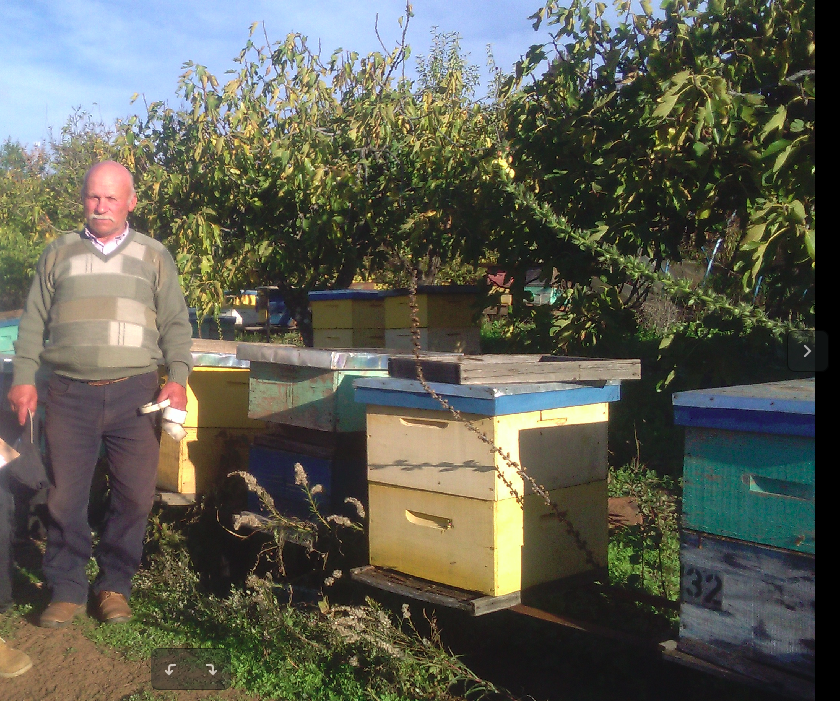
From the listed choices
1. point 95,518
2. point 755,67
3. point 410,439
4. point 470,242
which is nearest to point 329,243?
point 470,242

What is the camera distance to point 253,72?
7.33 meters

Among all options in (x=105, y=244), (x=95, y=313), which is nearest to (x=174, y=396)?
(x=95, y=313)

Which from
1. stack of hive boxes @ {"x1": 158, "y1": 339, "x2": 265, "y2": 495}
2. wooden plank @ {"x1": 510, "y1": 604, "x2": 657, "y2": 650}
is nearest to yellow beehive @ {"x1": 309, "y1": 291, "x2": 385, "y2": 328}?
stack of hive boxes @ {"x1": 158, "y1": 339, "x2": 265, "y2": 495}

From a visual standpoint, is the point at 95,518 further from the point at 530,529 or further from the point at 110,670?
the point at 530,529

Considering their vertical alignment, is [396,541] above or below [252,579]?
above

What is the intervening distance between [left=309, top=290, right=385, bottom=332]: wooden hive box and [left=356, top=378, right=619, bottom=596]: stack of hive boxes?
348 centimetres

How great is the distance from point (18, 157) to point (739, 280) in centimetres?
2790

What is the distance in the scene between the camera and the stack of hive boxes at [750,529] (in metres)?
2.00

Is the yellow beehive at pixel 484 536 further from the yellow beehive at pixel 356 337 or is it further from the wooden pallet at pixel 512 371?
the yellow beehive at pixel 356 337

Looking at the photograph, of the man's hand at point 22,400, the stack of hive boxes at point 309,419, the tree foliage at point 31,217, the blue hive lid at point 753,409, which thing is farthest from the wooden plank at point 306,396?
the tree foliage at point 31,217

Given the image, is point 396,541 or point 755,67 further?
point 755,67

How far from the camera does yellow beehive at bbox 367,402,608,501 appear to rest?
259 centimetres

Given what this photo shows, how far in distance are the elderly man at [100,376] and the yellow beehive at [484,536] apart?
1064 millimetres

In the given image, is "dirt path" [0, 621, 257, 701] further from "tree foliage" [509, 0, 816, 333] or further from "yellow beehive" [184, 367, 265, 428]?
"tree foliage" [509, 0, 816, 333]
